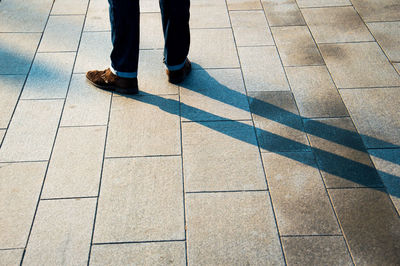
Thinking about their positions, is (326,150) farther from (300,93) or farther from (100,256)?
(100,256)

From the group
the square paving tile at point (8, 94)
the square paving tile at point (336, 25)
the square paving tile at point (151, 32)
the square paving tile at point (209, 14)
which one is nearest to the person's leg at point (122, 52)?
the square paving tile at point (8, 94)

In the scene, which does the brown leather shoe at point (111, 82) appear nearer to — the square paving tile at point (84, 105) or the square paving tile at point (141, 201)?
the square paving tile at point (84, 105)

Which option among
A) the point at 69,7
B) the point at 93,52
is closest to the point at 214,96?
the point at 93,52

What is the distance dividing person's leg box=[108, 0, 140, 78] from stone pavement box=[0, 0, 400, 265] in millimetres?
261

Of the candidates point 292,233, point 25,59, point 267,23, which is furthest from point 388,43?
point 25,59

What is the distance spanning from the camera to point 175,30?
2980 millimetres

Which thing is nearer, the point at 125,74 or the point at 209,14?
the point at 125,74

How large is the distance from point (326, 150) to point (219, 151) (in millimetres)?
783

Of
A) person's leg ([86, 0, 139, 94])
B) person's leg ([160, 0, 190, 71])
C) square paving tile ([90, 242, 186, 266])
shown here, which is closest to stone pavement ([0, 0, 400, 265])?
square paving tile ([90, 242, 186, 266])

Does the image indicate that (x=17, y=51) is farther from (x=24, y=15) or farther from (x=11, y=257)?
(x=11, y=257)

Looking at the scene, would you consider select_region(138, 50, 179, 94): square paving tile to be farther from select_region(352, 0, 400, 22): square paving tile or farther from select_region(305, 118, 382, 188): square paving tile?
select_region(352, 0, 400, 22): square paving tile

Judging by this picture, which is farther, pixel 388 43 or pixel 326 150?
pixel 388 43

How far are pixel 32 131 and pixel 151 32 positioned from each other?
5.47 ft

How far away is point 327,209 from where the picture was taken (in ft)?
7.72
